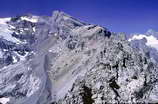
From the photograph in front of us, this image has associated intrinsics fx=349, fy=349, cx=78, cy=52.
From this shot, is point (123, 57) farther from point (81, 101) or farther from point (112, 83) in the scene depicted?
point (81, 101)

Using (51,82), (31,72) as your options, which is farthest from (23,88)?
(51,82)

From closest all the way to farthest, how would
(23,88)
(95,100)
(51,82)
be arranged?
(95,100), (51,82), (23,88)

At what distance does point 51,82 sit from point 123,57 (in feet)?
124

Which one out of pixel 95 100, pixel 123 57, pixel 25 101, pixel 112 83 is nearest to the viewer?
pixel 95 100

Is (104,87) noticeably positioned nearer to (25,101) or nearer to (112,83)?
(112,83)

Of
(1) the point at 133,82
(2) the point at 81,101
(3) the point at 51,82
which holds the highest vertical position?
(3) the point at 51,82

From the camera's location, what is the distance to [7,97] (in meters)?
92.2

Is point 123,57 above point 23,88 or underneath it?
underneath

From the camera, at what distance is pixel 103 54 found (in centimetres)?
2414

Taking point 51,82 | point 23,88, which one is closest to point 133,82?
point 51,82

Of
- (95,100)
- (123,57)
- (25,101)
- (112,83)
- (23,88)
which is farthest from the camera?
(23,88)

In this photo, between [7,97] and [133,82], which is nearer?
[133,82]

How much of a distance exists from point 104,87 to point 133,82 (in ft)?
6.62

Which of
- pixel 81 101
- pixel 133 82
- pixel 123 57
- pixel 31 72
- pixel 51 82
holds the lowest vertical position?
pixel 81 101
